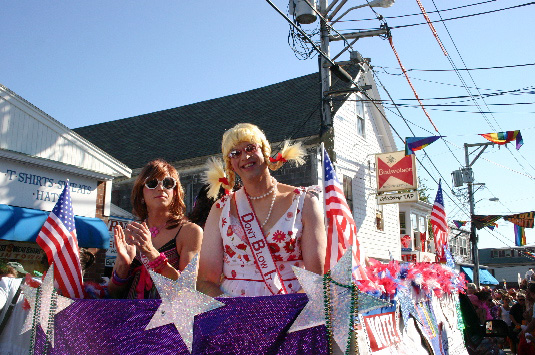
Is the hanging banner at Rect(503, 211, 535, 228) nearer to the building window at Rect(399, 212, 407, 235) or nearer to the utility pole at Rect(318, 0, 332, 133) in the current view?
the building window at Rect(399, 212, 407, 235)

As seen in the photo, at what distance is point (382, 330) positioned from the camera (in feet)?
8.86

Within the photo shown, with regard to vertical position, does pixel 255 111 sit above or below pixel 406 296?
above

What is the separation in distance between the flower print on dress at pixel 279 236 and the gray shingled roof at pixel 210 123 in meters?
13.0

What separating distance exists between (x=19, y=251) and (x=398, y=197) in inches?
457

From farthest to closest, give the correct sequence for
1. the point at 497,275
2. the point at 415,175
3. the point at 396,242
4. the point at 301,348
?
the point at 497,275, the point at 396,242, the point at 415,175, the point at 301,348

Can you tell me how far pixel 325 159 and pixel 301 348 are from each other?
173cm

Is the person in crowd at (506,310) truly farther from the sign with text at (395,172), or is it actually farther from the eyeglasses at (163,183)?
the eyeglasses at (163,183)

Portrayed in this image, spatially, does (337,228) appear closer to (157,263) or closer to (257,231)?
(257,231)

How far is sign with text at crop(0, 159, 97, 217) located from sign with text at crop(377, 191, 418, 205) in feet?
31.9

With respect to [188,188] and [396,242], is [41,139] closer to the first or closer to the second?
[188,188]

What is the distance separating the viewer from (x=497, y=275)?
2393 inches

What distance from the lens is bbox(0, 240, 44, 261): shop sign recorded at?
980 centimetres

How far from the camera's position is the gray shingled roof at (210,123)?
17.2 metres

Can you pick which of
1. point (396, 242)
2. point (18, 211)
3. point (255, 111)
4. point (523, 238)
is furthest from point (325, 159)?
point (523, 238)
